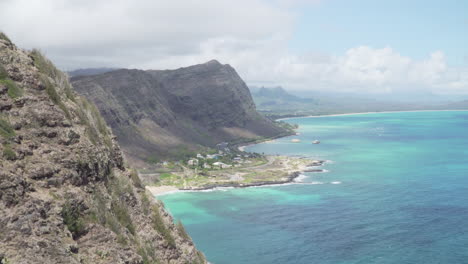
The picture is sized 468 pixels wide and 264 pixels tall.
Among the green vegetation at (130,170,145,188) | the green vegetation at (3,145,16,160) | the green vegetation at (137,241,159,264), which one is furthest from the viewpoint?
the green vegetation at (130,170,145,188)

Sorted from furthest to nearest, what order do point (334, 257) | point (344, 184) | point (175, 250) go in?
point (344, 184) → point (334, 257) → point (175, 250)

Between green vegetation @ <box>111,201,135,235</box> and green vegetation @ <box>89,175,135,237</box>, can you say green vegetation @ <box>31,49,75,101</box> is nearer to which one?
green vegetation @ <box>89,175,135,237</box>

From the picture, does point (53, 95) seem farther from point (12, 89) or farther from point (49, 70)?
point (49, 70)

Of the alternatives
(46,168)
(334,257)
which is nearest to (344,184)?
(334,257)

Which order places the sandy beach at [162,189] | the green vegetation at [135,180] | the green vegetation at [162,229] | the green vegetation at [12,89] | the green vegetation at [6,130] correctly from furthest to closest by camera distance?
the sandy beach at [162,189] < the green vegetation at [135,180] < the green vegetation at [162,229] < the green vegetation at [12,89] < the green vegetation at [6,130]

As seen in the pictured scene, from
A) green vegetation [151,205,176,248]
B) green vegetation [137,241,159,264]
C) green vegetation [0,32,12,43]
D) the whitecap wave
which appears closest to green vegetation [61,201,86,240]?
green vegetation [137,241,159,264]

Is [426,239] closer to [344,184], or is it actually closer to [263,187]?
[344,184]

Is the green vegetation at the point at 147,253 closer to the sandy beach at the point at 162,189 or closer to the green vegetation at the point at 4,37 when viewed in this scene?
the green vegetation at the point at 4,37

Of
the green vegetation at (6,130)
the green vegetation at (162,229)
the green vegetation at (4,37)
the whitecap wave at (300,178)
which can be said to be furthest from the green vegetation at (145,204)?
the whitecap wave at (300,178)
